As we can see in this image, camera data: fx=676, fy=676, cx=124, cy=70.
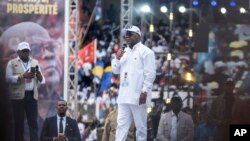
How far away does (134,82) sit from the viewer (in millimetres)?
6695

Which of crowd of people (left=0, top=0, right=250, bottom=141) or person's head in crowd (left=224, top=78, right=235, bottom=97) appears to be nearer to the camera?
crowd of people (left=0, top=0, right=250, bottom=141)

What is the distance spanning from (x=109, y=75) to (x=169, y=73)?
83.8 inches

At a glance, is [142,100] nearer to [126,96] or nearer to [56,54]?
[126,96]

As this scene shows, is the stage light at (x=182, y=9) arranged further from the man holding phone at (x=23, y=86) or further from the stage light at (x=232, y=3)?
the man holding phone at (x=23, y=86)

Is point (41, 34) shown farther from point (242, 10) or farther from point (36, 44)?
point (242, 10)

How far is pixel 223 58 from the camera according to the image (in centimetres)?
755

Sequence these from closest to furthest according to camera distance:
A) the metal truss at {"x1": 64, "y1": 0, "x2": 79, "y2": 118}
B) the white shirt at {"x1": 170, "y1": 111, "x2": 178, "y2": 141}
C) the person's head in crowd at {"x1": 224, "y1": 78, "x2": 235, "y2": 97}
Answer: the white shirt at {"x1": 170, "y1": 111, "x2": 178, "y2": 141}, the person's head in crowd at {"x1": 224, "y1": 78, "x2": 235, "y2": 97}, the metal truss at {"x1": 64, "y1": 0, "x2": 79, "y2": 118}

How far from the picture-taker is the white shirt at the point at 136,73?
21.7ft

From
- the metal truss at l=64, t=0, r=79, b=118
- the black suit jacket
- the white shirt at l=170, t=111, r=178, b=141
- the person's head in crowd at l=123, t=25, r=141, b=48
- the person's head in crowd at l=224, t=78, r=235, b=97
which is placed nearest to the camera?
the person's head in crowd at l=123, t=25, r=141, b=48

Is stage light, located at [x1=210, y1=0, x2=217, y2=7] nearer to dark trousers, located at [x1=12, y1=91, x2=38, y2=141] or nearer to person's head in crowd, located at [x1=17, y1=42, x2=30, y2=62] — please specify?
person's head in crowd, located at [x1=17, y1=42, x2=30, y2=62]

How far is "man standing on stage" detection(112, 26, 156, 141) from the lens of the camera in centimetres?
665

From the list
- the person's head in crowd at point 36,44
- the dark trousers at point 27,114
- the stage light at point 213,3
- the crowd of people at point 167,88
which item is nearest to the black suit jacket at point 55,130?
the crowd of people at point 167,88

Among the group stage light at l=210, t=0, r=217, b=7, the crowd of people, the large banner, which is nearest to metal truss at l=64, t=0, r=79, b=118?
the large banner

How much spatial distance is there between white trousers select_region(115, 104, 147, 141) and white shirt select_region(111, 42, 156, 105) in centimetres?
9
